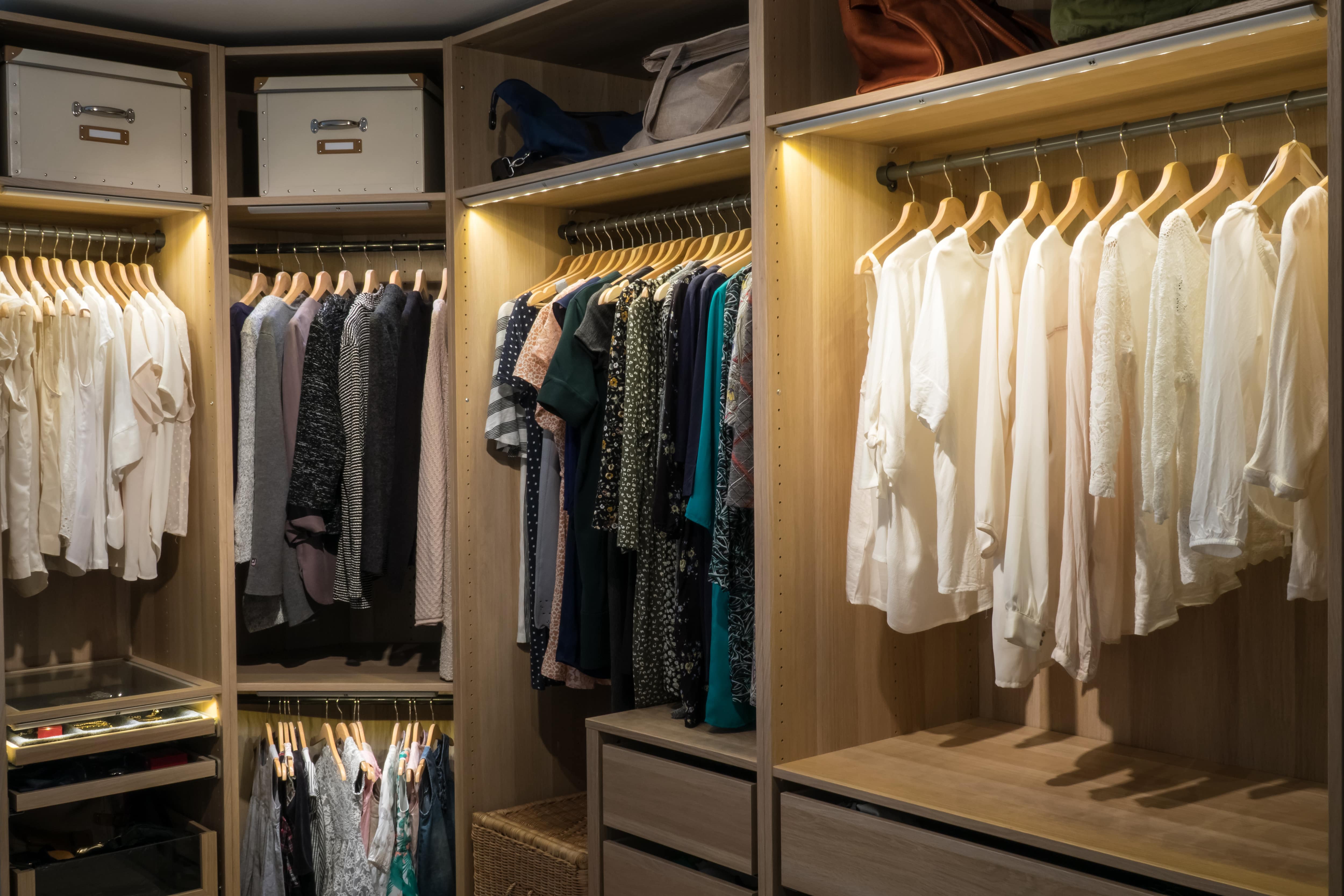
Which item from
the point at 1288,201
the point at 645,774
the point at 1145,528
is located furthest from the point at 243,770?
the point at 1288,201

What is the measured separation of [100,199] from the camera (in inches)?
127

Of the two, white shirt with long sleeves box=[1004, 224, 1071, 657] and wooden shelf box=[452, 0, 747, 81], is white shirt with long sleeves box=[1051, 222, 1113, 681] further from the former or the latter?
wooden shelf box=[452, 0, 747, 81]

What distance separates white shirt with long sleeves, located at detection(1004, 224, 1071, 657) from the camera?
2.07 m

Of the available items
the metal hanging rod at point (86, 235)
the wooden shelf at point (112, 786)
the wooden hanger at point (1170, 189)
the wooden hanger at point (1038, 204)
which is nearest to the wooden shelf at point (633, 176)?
the wooden hanger at point (1038, 204)

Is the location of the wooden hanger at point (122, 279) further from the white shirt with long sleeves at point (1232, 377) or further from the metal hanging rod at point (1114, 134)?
the white shirt with long sleeves at point (1232, 377)

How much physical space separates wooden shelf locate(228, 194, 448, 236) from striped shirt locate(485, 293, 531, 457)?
35cm

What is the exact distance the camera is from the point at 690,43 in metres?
2.72

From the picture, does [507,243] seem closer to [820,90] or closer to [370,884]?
[820,90]

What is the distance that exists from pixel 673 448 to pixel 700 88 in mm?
786

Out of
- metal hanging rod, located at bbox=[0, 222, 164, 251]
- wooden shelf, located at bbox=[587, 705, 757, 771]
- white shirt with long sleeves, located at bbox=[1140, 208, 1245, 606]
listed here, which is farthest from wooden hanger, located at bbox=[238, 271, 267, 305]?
white shirt with long sleeves, located at bbox=[1140, 208, 1245, 606]

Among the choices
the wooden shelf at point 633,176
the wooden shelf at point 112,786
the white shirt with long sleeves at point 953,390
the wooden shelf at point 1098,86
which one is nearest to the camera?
the wooden shelf at point 1098,86

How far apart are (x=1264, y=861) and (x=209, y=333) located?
2.82 metres

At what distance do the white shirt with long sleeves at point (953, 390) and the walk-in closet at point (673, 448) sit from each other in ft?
0.03

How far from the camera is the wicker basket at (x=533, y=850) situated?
294 cm
